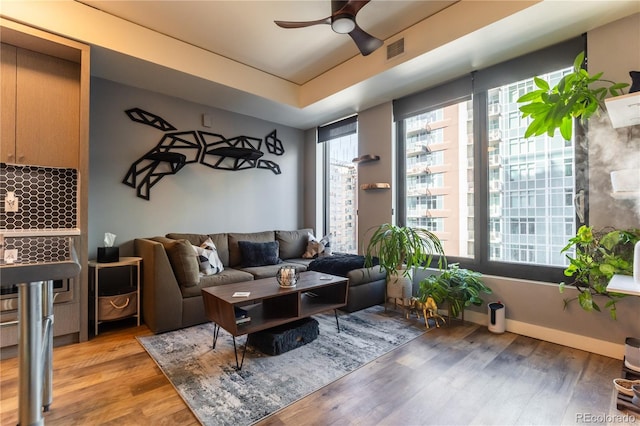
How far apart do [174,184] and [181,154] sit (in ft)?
1.42

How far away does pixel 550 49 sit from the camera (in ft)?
9.14

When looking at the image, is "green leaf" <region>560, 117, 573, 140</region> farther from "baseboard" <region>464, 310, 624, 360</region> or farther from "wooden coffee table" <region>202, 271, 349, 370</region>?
"wooden coffee table" <region>202, 271, 349, 370</region>


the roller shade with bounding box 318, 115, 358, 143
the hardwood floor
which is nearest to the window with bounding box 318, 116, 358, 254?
the roller shade with bounding box 318, 115, 358, 143

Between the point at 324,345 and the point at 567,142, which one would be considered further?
the point at 567,142

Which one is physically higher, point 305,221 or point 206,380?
point 305,221

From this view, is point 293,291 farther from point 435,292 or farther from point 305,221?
point 305,221

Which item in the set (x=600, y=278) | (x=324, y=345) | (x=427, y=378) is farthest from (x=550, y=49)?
(x=324, y=345)

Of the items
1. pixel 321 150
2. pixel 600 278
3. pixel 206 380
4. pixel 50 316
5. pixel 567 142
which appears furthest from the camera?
pixel 321 150

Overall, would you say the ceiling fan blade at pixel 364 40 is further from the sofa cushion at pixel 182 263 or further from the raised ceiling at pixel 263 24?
the sofa cushion at pixel 182 263

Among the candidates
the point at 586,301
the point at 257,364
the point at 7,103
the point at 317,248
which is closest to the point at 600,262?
the point at 586,301

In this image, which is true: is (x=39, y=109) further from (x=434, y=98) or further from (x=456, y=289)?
(x=456, y=289)

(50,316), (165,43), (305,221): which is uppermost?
(165,43)

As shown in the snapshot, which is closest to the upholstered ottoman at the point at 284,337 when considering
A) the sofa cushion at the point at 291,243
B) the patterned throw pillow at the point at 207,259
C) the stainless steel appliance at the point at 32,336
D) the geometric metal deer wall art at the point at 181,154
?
the patterned throw pillow at the point at 207,259

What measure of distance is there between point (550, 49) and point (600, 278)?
207 centimetres
